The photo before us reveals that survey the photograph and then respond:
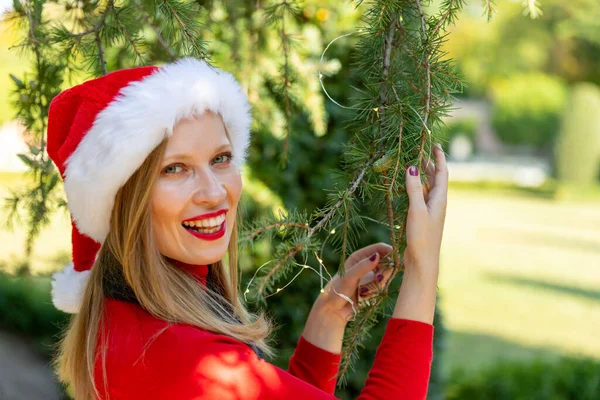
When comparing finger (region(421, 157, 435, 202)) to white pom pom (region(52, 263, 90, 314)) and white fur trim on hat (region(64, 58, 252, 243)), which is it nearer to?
white fur trim on hat (region(64, 58, 252, 243))

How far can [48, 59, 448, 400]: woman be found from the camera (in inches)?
51.1

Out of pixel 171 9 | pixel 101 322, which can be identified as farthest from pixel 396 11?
pixel 101 322

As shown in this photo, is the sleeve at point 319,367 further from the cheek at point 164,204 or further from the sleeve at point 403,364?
the cheek at point 164,204

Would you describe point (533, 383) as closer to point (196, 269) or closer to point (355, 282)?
point (355, 282)

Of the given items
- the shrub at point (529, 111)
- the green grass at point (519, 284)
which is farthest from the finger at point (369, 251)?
the shrub at point (529, 111)

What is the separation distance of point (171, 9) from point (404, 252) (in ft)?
2.30

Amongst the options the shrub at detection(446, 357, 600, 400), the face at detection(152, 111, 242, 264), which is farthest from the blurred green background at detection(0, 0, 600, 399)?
the face at detection(152, 111, 242, 264)

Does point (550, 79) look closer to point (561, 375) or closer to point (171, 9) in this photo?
point (561, 375)

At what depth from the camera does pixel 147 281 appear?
142cm

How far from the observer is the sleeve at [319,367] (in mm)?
1693

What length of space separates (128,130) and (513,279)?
936cm

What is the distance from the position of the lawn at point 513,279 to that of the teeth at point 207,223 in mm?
2375

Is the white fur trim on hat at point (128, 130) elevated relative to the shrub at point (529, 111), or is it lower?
lower

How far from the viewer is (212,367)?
127 cm
